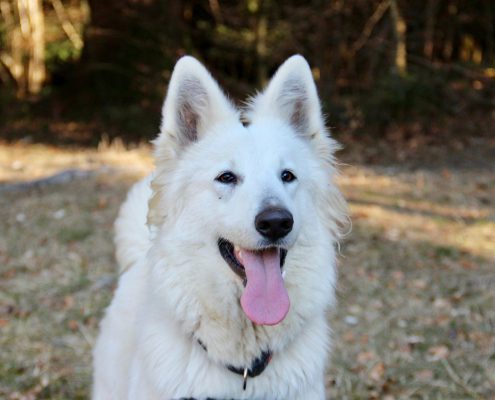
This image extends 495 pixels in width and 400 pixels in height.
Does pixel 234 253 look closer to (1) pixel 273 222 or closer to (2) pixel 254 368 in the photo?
(1) pixel 273 222

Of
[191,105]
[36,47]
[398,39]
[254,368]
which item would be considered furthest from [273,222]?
[36,47]

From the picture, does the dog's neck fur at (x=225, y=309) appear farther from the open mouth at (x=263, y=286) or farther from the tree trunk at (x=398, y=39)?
the tree trunk at (x=398, y=39)

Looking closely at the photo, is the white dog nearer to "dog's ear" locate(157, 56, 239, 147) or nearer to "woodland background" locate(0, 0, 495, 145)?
"dog's ear" locate(157, 56, 239, 147)

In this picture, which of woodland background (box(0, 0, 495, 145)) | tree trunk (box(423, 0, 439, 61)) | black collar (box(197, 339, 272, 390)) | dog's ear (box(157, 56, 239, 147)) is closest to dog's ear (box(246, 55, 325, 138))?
dog's ear (box(157, 56, 239, 147))

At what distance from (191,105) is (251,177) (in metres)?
0.55

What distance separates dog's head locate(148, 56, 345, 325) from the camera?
2543 millimetres

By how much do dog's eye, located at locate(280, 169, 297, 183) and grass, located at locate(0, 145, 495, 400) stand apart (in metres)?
1.78

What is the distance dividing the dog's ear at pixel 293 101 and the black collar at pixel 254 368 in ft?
3.69

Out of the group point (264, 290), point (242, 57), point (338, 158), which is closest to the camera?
point (264, 290)

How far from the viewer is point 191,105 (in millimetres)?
2982

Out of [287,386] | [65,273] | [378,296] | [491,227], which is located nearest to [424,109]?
[491,227]

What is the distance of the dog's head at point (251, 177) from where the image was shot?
8.34 feet

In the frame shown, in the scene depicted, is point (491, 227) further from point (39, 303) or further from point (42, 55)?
point (42, 55)

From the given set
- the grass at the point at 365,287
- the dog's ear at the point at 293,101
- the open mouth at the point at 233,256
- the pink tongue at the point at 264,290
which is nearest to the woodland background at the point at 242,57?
the grass at the point at 365,287
